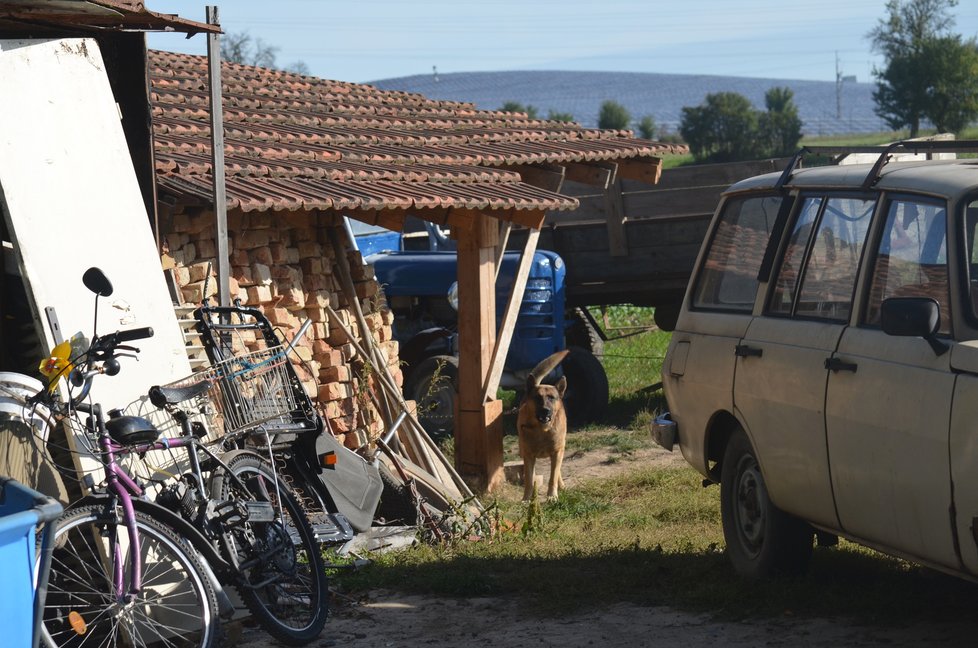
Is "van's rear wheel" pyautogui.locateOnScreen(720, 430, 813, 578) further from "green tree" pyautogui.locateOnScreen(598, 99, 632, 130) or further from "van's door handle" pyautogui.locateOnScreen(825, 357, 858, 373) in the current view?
"green tree" pyautogui.locateOnScreen(598, 99, 632, 130)

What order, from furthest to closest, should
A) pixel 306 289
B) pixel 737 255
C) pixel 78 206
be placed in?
pixel 306 289 < pixel 737 255 < pixel 78 206

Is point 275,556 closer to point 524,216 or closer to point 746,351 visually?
point 746,351

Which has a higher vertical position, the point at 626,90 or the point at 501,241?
the point at 626,90

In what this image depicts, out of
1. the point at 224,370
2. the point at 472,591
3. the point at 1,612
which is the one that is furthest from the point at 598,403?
the point at 1,612

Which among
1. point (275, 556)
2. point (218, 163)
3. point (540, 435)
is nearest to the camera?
point (275, 556)

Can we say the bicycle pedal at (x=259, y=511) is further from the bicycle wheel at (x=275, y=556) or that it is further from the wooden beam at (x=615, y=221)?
the wooden beam at (x=615, y=221)

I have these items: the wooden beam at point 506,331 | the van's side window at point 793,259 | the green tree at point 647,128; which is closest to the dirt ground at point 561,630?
the van's side window at point 793,259

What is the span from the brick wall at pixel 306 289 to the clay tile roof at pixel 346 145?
397 mm

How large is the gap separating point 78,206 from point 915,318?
3772mm

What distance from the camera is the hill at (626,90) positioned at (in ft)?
496

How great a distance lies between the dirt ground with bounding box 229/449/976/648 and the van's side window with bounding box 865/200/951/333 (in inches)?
51.8

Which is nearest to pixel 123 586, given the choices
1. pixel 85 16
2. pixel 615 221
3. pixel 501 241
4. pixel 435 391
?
pixel 85 16

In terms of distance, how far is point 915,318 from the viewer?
4.44 metres

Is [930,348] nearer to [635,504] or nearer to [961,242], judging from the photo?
[961,242]
